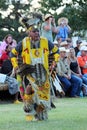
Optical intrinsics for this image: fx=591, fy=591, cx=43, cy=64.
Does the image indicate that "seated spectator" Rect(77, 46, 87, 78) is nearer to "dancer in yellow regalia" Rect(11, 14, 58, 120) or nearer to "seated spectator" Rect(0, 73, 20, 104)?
"seated spectator" Rect(0, 73, 20, 104)

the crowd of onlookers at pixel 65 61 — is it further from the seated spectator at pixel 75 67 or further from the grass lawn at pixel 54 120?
the grass lawn at pixel 54 120

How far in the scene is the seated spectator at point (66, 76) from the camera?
767 inches

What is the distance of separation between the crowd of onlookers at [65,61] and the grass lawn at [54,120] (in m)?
3.83

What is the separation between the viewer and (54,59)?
472 inches

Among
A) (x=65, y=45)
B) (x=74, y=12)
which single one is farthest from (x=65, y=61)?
(x=74, y=12)

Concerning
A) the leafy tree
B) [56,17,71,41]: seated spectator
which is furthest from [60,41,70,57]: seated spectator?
the leafy tree

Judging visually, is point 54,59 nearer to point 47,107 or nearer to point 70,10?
point 47,107

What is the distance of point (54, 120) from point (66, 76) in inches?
317

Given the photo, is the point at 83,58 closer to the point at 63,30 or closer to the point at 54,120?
the point at 63,30

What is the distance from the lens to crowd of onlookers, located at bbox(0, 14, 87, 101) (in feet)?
62.2

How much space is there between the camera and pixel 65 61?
1956cm

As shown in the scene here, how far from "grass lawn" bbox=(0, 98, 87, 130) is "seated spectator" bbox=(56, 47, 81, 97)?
401cm

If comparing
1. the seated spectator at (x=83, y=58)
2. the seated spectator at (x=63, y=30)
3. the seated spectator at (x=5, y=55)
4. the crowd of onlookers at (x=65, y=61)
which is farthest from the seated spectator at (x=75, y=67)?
the seated spectator at (x=5, y=55)

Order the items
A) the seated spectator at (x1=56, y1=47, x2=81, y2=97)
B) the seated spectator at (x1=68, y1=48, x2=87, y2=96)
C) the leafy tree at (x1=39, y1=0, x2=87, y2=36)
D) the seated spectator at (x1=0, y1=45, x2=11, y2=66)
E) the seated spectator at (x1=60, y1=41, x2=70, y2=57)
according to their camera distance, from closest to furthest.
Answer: the seated spectator at (x1=0, y1=45, x2=11, y2=66) → the seated spectator at (x1=56, y1=47, x2=81, y2=97) → the seated spectator at (x1=60, y1=41, x2=70, y2=57) → the seated spectator at (x1=68, y1=48, x2=87, y2=96) → the leafy tree at (x1=39, y1=0, x2=87, y2=36)
